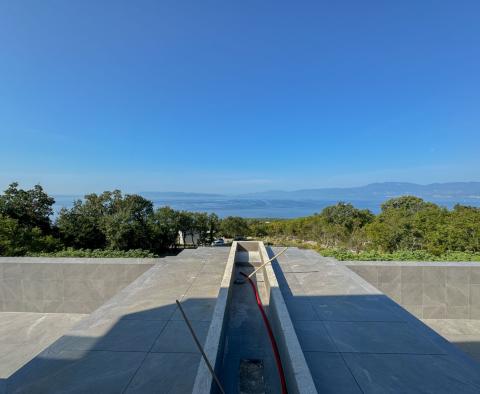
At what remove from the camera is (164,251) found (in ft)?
89.9

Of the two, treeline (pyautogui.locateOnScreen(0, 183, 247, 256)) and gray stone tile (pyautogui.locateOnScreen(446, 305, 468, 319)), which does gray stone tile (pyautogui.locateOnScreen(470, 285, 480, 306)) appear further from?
treeline (pyautogui.locateOnScreen(0, 183, 247, 256))

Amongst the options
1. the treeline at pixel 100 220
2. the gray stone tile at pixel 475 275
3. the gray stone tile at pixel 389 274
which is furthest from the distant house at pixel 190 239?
the gray stone tile at pixel 475 275

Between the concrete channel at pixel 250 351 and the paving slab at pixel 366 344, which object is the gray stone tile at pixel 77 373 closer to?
the concrete channel at pixel 250 351

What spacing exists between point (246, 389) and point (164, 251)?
85.7 feet

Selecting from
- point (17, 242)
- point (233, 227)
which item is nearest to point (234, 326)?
point (17, 242)

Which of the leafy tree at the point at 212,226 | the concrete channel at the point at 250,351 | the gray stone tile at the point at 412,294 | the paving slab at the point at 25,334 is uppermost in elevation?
the concrete channel at the point at 250,351

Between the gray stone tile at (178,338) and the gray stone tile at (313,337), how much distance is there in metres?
1.20

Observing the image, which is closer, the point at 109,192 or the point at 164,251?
the point at 109,192

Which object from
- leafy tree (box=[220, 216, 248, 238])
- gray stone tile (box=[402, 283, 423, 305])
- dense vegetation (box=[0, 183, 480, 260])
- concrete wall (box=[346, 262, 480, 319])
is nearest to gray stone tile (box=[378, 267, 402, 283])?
concrete wall (box=[346, 262, 480, 319])

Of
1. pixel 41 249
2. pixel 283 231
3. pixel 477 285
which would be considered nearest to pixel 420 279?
pixel 477 285

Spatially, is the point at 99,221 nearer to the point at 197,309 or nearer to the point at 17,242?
the point at 17,242

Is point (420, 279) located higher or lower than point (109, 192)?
lower

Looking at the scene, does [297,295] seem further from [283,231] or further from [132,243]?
[283,231]

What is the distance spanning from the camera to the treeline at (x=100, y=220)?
1883cm
